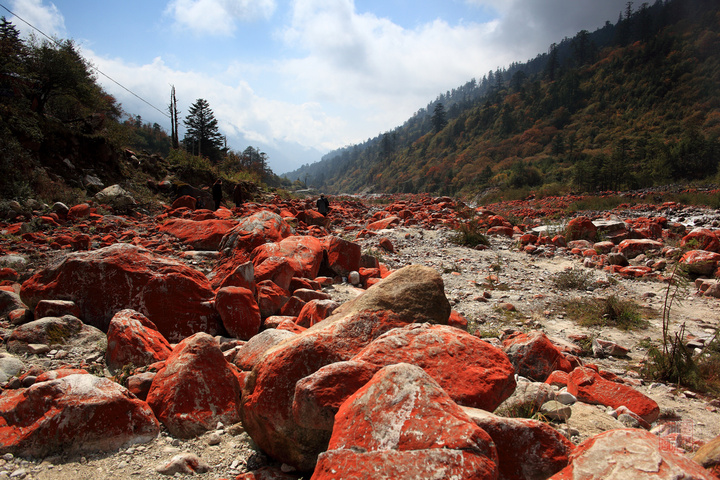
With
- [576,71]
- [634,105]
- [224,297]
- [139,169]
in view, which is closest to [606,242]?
[224,297]

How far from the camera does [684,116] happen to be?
3800cm

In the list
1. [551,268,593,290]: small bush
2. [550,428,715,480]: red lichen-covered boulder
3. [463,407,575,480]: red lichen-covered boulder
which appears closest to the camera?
[550,428,715,480]: red lichen-covered boulder

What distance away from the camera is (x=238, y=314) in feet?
12.9

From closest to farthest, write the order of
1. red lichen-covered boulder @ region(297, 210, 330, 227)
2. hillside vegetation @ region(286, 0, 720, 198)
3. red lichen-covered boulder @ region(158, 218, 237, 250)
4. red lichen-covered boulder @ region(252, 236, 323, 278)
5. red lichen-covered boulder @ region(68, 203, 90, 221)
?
red lichen-covered boulder @ region(252, 236, 323, 278), red lichen-covered boulder @ region(158, 218, 237, 250), red lichen-covered boulder @ region(68, 203, 90, 221), red lichen-covered boulder @ region(297, 210, 330, 227), hillside vegetation @ region(286, 0, 720, 198)

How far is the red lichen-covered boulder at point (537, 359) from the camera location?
3018 millimetres

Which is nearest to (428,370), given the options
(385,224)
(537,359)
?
(537,359)

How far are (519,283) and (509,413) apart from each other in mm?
4681

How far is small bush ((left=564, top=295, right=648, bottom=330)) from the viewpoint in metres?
4.61

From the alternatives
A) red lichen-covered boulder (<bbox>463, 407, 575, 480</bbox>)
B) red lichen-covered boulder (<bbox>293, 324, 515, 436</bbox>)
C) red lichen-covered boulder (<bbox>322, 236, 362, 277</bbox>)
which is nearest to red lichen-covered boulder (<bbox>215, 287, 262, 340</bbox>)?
red lichen-covered boulder (<bbox>293, 324, 515, 436</bbox>)

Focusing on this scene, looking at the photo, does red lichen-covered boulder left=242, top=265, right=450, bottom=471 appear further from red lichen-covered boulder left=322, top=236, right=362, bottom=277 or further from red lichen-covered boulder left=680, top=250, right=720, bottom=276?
red lichen-covered boulder left=680, top=250, right=720, bottom=276

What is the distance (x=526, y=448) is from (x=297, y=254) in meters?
4.70

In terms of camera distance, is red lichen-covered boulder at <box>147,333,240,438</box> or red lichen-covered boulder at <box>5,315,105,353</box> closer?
red lichen-covered boulder at <box>147,333,240,438</box>

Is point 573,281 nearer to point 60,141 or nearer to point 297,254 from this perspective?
point 297,254

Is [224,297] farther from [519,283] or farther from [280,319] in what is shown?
[519,283]
